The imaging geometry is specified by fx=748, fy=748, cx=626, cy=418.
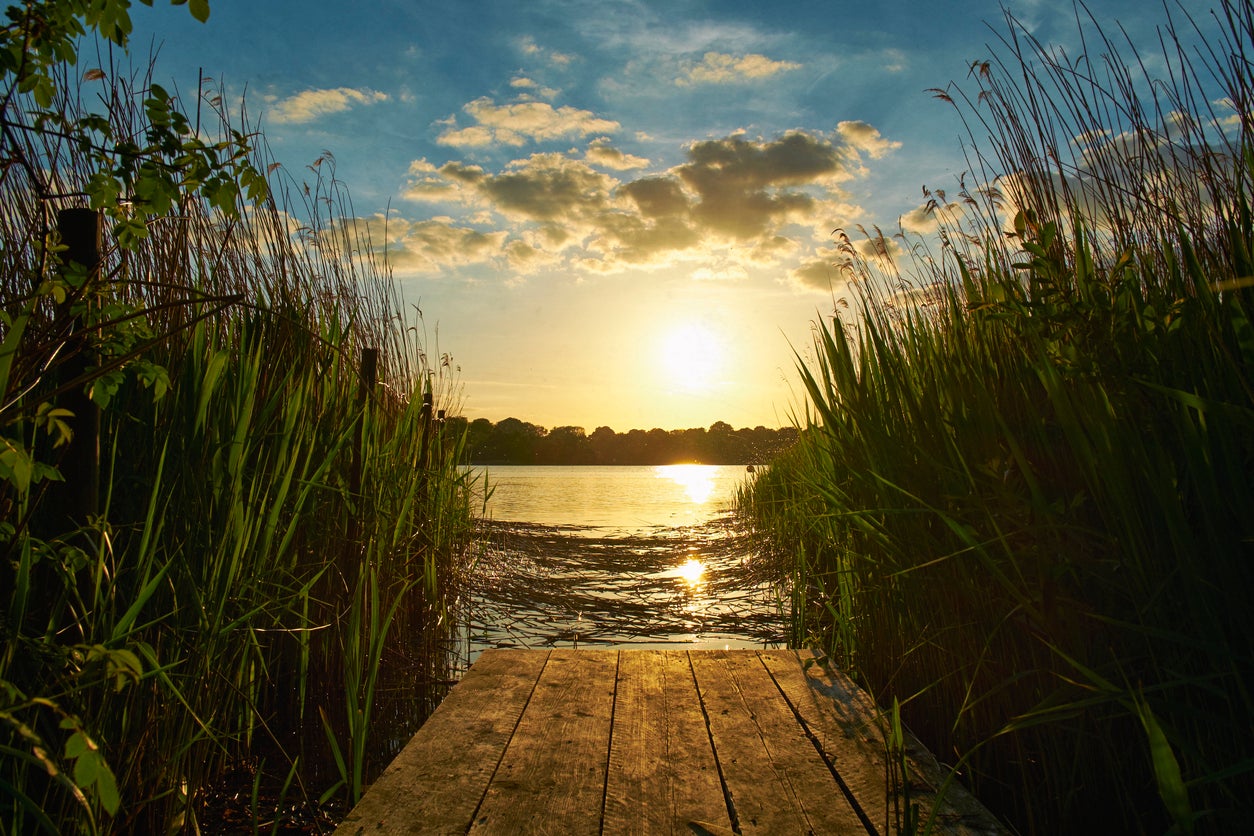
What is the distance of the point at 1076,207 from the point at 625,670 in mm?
2328

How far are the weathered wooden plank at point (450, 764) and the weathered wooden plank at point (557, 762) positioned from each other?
0.05 metres

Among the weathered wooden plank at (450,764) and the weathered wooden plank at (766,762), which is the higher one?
the weathered wooden plank at (450,764)

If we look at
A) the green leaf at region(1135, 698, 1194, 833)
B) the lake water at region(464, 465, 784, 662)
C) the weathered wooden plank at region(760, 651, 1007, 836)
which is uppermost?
the green leaf at region(1135, 698, 1194, 833)

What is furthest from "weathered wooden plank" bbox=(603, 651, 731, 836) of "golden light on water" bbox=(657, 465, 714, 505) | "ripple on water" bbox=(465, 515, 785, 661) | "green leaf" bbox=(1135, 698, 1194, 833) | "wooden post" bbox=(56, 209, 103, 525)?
"golden light on water" bbox=(657, 465, 714, 505)

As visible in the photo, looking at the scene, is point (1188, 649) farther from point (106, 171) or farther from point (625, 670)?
point (106, 171)

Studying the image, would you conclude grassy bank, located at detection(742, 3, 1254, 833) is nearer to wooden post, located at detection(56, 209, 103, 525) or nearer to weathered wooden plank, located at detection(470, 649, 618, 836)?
weathered wooden plank, located at detection(470, 649, 618, 836)

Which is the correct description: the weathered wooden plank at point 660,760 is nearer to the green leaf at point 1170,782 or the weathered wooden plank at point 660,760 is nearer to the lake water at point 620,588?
the green leaf at point 1170,782

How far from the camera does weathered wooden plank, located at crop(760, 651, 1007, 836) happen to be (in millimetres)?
1784

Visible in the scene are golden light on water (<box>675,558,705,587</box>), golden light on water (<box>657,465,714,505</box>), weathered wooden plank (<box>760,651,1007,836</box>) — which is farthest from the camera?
golden light on water (<box>657,465,714,505</box>)

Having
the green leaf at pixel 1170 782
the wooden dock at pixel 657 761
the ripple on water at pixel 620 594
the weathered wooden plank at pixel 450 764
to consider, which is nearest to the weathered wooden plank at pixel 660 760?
the wooden dock at pixel 657 761

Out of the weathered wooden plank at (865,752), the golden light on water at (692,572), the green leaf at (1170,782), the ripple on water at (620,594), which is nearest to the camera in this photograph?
the green leaf at (1170,782)

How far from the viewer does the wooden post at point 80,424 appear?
1.79 metres

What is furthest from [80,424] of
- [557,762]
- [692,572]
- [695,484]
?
[695,484]

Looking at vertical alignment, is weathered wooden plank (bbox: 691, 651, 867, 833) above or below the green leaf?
below
